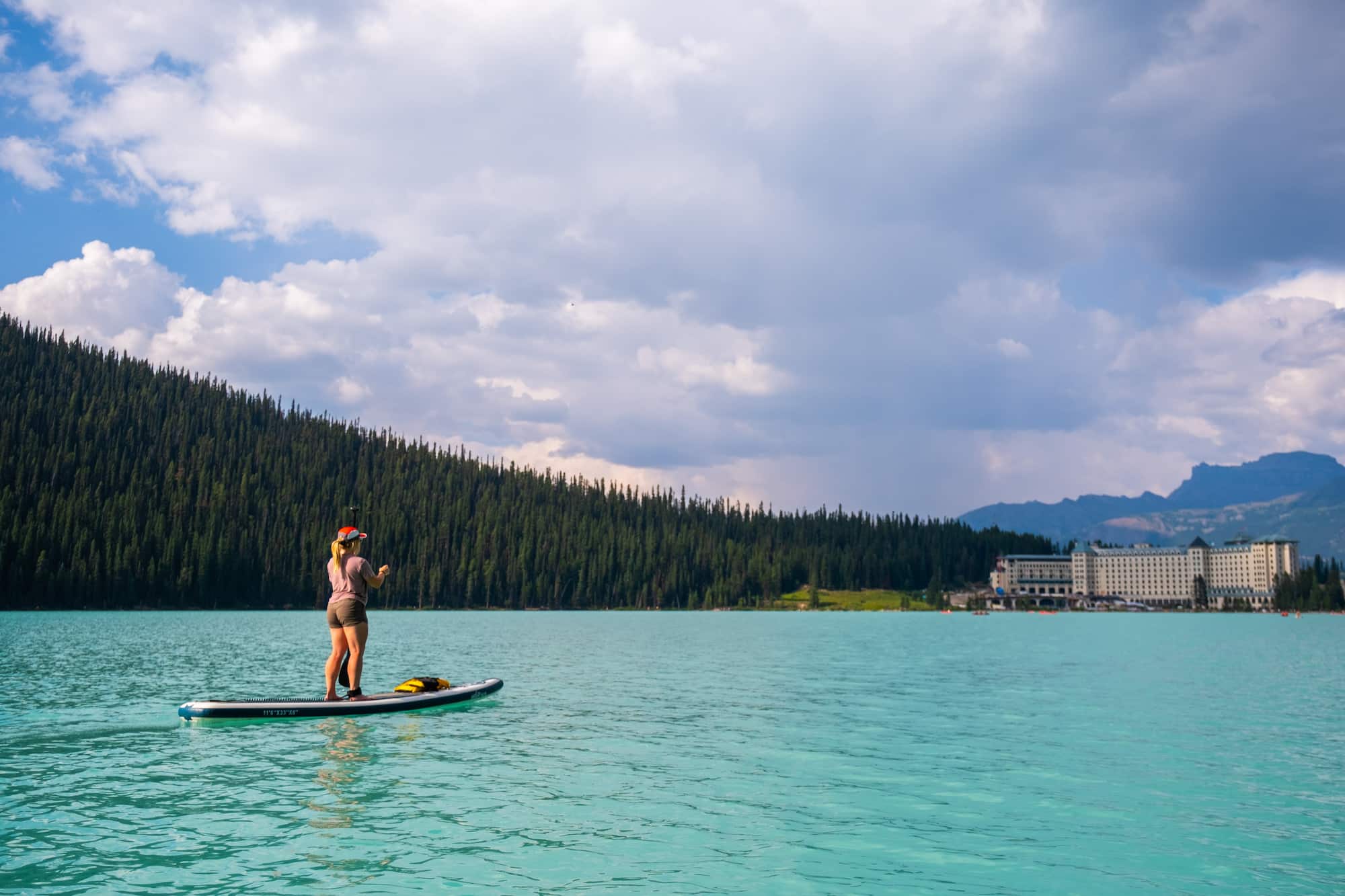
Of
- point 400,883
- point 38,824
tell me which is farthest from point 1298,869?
point 38,824

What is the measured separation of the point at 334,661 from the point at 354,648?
1678 millimetres

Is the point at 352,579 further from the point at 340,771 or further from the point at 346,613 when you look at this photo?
the point at 340,771

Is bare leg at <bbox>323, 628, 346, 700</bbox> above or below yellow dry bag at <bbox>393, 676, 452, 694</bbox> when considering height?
above

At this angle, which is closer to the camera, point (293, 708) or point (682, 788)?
point (682, 788)

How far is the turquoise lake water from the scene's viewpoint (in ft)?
56.0

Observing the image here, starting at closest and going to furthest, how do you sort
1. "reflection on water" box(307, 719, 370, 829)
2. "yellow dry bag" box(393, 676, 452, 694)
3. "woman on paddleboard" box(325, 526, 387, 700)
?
"reflection on water" box(307, 719, 370, 829) → "woman on paddleboard" box(325, 526, 387, 700) → "yellow dry bag" box(393, 676, 452, 694)

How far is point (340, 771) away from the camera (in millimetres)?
25953

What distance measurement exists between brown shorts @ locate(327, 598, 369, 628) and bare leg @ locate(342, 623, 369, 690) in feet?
0.74

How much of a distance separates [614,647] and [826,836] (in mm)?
72302

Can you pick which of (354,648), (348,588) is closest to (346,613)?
(348,588)

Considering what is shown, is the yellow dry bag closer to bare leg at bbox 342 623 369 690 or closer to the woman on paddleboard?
bare leg at bbox 342 623 369 690

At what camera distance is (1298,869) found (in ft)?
58.1

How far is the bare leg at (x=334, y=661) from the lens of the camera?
111 feet

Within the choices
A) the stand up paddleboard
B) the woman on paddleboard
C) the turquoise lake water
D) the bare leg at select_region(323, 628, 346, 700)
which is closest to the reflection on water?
the turquoise lake water
